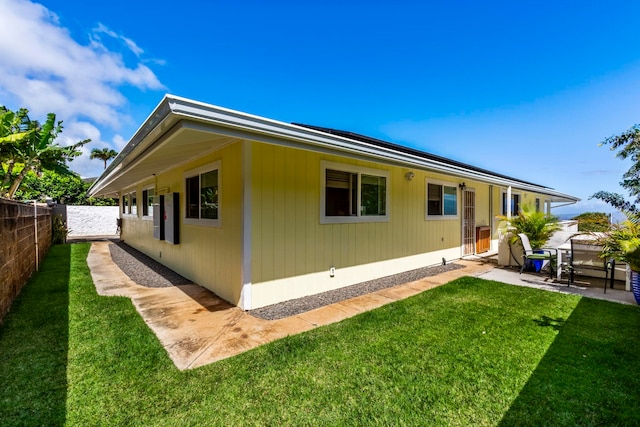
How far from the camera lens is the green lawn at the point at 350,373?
220cm

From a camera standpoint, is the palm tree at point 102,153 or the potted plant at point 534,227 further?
the palm tree at point 102,153

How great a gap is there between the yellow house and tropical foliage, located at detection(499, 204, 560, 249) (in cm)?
176

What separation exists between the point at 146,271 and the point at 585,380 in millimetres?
8823

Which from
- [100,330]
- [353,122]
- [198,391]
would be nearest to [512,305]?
[198,391]

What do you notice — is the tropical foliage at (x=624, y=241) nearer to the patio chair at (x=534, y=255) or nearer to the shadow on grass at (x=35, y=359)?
the patio chair at (x=534, y=255)

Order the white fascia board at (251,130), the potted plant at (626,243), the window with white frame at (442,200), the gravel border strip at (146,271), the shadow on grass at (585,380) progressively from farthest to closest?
the window with white frame at (442,200)
the gravel border strip at (146,271)
the potted plant at (626,243)
the white fascia board at (251,130)
the shadow on grass at (585,380)

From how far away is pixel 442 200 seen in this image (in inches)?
349

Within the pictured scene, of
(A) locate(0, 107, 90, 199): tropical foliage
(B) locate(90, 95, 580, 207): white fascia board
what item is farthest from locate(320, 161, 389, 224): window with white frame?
(A) locate(0, 107, 90, 199): tropical foliage

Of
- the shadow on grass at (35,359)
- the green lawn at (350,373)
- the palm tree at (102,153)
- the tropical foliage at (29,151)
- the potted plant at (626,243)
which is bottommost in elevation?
the green lawn at (350,373)

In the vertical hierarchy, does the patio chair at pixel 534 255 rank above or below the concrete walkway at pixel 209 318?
above

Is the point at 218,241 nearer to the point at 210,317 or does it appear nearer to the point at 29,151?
the point at 210,317

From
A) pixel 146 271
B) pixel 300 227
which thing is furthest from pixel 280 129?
pixel 146 271

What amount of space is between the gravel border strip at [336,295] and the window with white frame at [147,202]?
22.6 feet

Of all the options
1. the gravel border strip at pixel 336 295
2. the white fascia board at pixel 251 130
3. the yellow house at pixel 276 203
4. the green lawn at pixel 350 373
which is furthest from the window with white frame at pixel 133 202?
the gravel border strip at pixel 336 295
